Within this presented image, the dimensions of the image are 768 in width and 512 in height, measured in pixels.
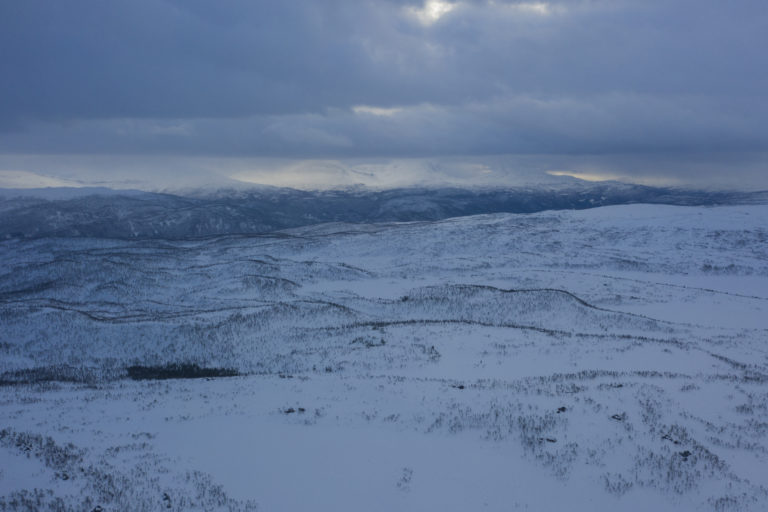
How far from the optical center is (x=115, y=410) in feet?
59.8

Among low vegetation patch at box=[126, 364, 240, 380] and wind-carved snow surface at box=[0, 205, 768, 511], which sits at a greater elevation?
wind-carved snow surface at box=[0, 205, 768, 511]

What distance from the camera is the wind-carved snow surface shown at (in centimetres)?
1116

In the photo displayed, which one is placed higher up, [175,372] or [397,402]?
[397,402]

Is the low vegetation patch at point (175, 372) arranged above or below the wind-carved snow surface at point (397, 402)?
below

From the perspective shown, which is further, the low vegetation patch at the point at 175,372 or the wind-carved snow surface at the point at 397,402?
the low vegetation patch at the point at 175,372

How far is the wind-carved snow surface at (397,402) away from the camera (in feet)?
36.6

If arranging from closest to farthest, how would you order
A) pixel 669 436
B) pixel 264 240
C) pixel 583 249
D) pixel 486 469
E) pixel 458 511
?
pixel 458 511, pixel 486 469, pixel 669 436, pixel 583 249, pixel 264 240

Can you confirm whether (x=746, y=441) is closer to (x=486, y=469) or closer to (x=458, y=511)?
(x=486, y=469)

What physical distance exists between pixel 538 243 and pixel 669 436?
8297cm

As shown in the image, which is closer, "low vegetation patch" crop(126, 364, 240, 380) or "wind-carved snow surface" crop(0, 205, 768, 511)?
"wind-carved snow surface" crop(0, 205, 768, 511)

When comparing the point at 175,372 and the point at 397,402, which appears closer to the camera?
the point at 397,402

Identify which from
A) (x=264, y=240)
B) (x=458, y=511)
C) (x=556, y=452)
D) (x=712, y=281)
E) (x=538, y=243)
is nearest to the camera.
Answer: (x=458, y=511)

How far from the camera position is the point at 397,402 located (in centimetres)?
1720

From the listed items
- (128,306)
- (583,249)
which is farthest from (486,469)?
(583,249)
